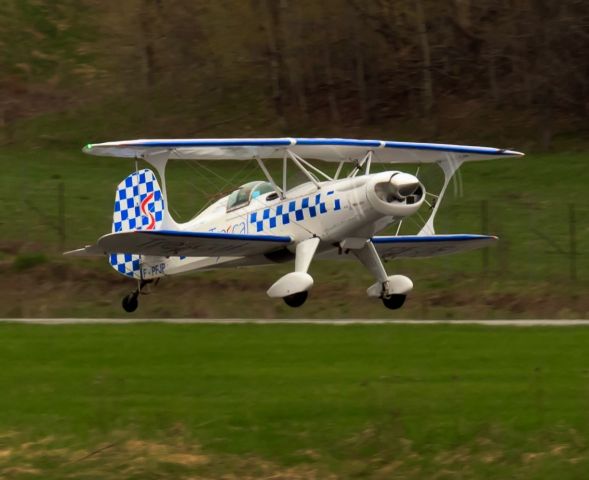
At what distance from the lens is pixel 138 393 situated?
15211 mm

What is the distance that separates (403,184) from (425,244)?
372 cm

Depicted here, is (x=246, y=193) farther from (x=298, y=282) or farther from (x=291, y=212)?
(x=298, y=282)

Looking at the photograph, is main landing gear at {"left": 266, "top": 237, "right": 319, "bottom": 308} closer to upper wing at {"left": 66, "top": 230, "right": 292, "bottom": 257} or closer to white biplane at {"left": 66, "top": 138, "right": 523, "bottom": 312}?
white biplane at {"left": 66, "top": 138, "right": 523, "bottom": 312}

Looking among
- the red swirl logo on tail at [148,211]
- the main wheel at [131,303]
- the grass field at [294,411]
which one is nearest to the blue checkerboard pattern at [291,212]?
the red swirl logo on tail at [148,211]

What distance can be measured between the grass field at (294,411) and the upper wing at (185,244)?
150 inches

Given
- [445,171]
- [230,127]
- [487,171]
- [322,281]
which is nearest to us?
[445,171]

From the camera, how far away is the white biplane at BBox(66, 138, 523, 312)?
2331 centimetres

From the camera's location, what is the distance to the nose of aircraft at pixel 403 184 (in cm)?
2297

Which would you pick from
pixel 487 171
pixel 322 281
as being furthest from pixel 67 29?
pixel 322 281

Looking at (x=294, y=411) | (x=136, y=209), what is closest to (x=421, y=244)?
(x=136, y=209)

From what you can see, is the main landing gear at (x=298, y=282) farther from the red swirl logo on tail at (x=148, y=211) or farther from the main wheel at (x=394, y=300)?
the red swirl logo on tail at (x=148, y=211)

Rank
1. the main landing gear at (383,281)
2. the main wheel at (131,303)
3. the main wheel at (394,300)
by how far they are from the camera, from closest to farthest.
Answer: the main landing gear at (383,281) → the main wheel at (394,300) → the main wheel at (131,303)

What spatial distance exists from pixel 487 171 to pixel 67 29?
2429 cm

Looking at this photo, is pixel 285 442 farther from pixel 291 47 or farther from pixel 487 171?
pixel 291 47
